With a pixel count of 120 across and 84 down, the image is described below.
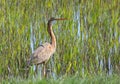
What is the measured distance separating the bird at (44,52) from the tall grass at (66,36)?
253 millimetres

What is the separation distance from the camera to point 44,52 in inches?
340

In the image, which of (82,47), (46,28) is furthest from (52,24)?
(82,47)

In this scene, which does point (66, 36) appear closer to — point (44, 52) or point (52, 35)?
point (52, 35)

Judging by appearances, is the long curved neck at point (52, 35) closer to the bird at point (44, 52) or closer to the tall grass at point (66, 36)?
the bird at point (44, 52)

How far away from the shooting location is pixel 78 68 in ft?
29.0

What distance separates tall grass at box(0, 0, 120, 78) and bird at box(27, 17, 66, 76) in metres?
0.25

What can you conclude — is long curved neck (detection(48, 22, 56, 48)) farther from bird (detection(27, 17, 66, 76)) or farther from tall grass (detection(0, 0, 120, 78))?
tall grass (detection(0, 0, 120, 78))

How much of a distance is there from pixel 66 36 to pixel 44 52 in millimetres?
598

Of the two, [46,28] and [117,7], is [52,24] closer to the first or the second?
Result: [46,28]

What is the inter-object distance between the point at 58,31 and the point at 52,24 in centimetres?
17

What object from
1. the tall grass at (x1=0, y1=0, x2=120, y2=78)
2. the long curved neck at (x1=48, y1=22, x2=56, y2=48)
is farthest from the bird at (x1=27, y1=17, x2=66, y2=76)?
the tall grass at (x1=0, y1=0, x2=120, y2=78)

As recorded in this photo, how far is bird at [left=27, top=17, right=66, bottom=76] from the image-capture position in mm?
8438

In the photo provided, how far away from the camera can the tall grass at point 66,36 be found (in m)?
8.88

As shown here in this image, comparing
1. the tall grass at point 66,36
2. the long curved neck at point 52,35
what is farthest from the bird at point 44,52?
the tall grass at point 66,36
